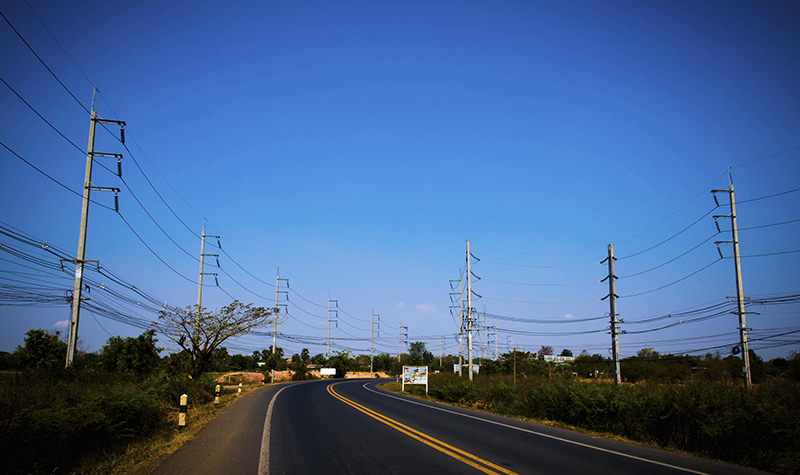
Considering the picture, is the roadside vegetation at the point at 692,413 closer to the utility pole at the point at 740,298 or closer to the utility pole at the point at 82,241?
the utility pole at the point at 740,298

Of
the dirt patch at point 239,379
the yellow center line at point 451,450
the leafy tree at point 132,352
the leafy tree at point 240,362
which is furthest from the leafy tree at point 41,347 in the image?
the leafy tree at point 240,362

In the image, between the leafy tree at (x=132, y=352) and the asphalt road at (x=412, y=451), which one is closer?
the asphalt road at (x=412, y=451)

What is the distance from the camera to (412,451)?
9.75 m

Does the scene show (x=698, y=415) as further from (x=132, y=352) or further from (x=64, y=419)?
(x=132, y=352)

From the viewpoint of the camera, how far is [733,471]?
8.39 m

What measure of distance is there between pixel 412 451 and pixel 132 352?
3723cm

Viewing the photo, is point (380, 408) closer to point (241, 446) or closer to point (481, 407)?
point (481, 407)

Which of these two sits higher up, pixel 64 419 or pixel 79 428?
pixel 64 419

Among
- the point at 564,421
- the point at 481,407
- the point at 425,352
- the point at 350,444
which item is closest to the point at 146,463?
the point at 350,444

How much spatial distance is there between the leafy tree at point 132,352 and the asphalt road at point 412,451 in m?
27.0

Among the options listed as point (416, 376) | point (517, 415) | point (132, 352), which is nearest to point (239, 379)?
point (132, 352)

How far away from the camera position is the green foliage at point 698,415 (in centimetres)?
930

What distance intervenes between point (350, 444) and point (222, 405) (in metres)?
15.7

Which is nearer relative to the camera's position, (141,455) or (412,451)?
(412,451)
